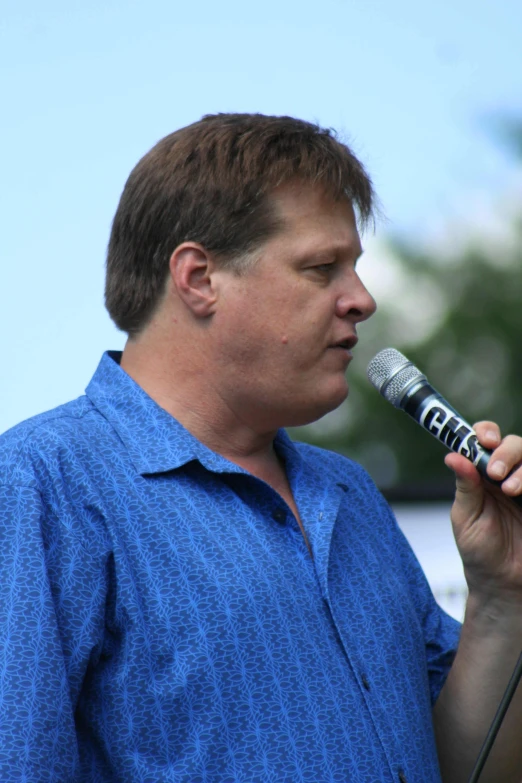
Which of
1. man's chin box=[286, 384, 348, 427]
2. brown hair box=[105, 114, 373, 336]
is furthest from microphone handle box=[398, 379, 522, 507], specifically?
brown hair box=[105, 114, 373, 336]

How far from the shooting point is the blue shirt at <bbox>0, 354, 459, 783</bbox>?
1.58m

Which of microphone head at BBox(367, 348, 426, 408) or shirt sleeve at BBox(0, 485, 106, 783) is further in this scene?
microphone head at BBox(367, 348, 426, 408)

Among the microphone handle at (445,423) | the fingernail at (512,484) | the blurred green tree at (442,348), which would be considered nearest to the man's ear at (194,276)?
the microphone handle at (445,423)

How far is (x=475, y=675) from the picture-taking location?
2.15 metres

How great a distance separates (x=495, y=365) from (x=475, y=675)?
38.7ft

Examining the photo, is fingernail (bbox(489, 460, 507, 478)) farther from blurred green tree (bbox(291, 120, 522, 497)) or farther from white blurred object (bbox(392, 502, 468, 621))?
blurred green tree (bbox(291, 120, 522, 497))

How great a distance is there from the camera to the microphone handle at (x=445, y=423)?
181 centimetres

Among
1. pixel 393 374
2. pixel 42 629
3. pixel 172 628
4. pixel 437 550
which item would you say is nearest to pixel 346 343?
pixel 393 374

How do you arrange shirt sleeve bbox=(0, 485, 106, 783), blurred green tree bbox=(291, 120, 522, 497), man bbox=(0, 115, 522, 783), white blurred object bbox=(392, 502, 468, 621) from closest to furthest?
shirt sleeve bbox=(0, 485, 106, 783) → man bbox=(0, 115, 522, 783) → white blurred object bbox=(392, 502, 468, 621) → blurred green tree bbox=(291, 120, 522, 497)

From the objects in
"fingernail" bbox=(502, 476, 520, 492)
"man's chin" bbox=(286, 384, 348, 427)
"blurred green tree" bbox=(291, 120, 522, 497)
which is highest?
"fingernail" bbox=(502, 476, 520, 492)

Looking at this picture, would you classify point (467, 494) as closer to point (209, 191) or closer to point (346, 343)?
point (346, 343)

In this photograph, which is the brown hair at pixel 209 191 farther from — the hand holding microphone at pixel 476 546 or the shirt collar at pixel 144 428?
the hand holding microphone at pixel 476 546

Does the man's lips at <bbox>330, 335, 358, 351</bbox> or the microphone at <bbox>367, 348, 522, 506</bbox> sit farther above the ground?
the man's lips at <bbox>330, 335, 358, 351</bbox>

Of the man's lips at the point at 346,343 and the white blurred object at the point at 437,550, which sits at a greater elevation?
the man's lips at the point at 346,343
